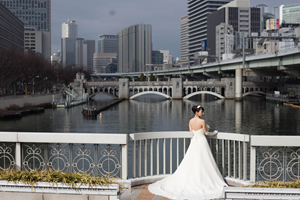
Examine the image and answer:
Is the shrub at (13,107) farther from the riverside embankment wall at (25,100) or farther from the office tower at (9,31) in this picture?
the office tower at (9,31)

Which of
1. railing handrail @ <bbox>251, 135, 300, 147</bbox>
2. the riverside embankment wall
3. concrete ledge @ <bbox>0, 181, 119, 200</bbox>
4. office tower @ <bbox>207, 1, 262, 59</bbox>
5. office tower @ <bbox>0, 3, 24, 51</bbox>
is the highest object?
office tower @ <bbox>207, 1, 262, 59</bbox>

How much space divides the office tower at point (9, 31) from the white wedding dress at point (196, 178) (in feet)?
341

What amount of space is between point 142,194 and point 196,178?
1298mm

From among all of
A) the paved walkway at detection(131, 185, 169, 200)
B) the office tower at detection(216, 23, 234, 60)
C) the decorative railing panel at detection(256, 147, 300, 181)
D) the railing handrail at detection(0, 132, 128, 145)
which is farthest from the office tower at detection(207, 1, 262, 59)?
the railing handrail at detection(0, 132, 128, 145)

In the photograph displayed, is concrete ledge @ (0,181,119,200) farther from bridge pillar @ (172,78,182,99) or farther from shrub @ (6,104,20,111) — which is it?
bridge pillar @ (172,78,182,99)

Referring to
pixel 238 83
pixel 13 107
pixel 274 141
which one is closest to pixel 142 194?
pixel 274 141

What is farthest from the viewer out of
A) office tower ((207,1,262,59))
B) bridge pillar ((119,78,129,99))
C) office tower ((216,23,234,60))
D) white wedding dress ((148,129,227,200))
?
office tower ((207,1,262,59))

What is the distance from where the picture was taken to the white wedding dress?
828 cm

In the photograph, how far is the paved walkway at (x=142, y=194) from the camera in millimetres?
7982

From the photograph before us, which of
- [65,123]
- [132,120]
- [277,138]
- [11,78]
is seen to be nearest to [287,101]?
[132,120]

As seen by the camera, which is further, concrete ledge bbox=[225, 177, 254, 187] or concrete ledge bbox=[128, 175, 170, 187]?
concrete ledge bbox=[128, 175, 170, 187]

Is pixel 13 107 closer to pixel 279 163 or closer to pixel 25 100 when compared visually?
pixel 25 100

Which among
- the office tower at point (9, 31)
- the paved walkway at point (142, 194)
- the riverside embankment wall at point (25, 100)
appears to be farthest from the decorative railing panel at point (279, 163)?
the office tower at point (9, 31)

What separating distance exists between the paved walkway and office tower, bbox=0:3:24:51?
103814 mm
